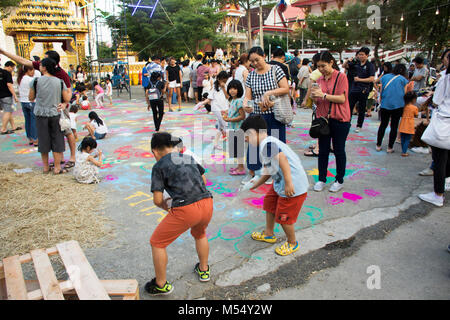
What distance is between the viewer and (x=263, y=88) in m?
4.47

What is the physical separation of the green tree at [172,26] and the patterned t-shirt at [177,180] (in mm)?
22284

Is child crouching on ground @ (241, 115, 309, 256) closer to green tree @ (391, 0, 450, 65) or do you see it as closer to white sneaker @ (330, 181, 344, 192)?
white sneaker @ (330, 181, 344, 192)

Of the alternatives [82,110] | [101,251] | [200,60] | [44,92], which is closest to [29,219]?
[101,251]

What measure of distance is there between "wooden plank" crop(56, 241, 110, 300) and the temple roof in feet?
76.8

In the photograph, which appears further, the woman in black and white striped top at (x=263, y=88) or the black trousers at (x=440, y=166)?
the woman in black and white striped top at (x=263, y=88)

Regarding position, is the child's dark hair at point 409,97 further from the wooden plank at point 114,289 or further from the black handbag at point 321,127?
the wooden plank at point 114,289

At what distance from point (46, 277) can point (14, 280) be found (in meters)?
0.21

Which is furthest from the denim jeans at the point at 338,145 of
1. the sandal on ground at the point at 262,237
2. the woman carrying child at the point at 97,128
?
the woman carrying child at the point at 97,128

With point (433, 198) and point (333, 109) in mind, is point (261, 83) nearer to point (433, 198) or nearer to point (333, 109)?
point (333, 109)

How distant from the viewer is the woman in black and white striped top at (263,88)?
438 centimetres

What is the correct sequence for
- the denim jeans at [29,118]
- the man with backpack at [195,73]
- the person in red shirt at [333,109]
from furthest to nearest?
the man with backpack at [195,73] < the denim jeans at [29,118] < the person in red shirt at [333,109]

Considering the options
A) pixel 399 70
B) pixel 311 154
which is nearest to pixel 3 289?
pixel 311 154
